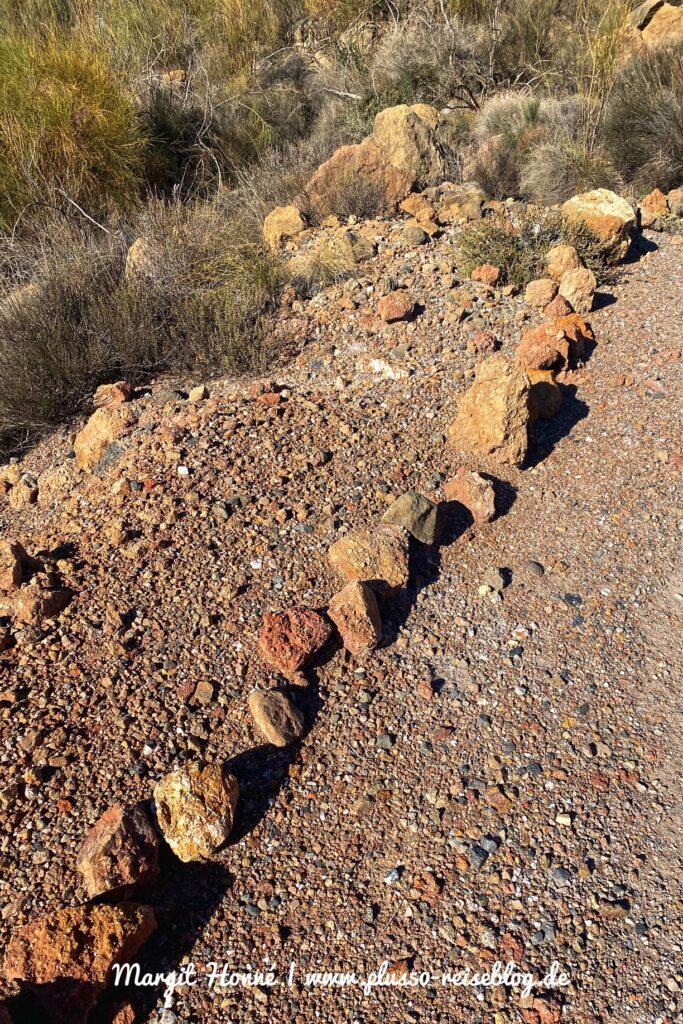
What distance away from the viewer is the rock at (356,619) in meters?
3.07

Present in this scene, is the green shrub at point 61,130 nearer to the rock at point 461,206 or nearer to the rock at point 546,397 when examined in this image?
the rock at point 461,206

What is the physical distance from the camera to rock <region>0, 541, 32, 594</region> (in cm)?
316

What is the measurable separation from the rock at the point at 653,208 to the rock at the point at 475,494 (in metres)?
3.79

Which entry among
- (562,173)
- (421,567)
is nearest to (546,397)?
(421,567)

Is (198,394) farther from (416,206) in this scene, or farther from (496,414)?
(416,206)

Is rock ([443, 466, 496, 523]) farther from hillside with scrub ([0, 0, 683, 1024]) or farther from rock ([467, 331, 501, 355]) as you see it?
rock ([467, 331, 501, 355])

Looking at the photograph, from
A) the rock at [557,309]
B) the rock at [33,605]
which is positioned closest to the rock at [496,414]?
the rock at [557,309]

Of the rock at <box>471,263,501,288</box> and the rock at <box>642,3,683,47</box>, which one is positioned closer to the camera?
the rock at <box>471,263,501,288</box>

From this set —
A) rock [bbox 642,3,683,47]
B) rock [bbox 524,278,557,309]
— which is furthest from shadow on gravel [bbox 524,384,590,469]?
rock [bbox 642,3,683,47]

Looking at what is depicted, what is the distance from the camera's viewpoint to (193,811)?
2477mm

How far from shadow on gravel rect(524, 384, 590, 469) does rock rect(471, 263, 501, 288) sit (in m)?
1.03

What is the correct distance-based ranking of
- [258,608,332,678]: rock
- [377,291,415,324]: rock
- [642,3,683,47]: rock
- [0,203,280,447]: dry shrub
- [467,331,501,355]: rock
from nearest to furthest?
[258,608,332,678]: rock
[0,203,280,447]: dry shrub
[467,331,501,355]: rock
[377,291,415,324]: rock
[642,3,683,47]: rock

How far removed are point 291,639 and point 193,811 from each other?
0.75 m

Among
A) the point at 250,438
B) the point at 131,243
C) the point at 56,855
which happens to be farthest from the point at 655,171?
the point at 56,855
